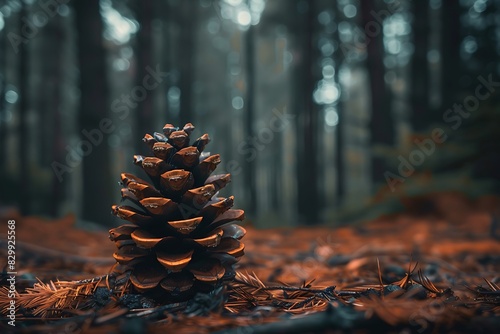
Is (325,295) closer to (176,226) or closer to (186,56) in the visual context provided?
(176,226)

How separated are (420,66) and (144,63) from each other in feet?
22.8

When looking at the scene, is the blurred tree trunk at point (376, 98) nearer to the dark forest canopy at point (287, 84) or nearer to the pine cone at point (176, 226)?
the dark forest canopy at point (287, 84)

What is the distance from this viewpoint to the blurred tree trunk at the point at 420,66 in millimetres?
9578

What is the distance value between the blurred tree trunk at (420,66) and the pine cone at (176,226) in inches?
341

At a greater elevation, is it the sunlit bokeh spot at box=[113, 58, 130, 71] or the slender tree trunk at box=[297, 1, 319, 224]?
the sunlit bokeh spot at box=[113, 58, 130, 71]

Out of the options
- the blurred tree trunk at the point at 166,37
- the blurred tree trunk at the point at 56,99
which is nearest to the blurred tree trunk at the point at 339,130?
the blurred tree trunk at the point at 166,37

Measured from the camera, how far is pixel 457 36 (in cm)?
866

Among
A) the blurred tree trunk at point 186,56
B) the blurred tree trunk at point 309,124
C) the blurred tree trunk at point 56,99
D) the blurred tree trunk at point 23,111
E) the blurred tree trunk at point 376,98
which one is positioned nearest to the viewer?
the blurred tree trunk at point 376,98

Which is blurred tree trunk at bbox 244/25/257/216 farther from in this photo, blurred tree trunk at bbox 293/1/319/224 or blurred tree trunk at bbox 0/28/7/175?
blurred tree trunk at bbox 0/28/7/175

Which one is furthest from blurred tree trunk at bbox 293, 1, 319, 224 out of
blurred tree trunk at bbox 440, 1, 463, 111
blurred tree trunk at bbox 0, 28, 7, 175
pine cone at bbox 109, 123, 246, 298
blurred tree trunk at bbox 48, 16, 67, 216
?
blurred tree trunk at bbox 0, 28, 7, 175

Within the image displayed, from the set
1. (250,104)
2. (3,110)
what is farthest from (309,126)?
(3,110)

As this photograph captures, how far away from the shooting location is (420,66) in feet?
32.8

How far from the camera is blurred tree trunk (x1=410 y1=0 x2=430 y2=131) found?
31.4 feet

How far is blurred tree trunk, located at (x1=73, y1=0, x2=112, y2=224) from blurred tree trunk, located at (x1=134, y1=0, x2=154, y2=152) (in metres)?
1.86
